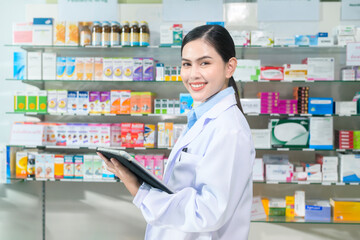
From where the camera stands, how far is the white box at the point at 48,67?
398 centimetres

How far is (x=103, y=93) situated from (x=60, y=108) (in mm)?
511

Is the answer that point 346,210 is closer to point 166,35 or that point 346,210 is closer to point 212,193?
point 166,35

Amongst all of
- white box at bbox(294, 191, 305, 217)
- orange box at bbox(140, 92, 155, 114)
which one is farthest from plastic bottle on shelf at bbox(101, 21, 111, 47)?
white box at bbox(294, 191, 305, 217)

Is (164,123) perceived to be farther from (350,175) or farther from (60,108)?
(350,175)

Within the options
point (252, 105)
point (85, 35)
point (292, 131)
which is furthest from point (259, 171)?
point (85, 35)

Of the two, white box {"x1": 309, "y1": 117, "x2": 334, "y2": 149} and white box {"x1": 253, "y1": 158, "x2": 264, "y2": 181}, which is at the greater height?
white box {"x1": 309, "y1": 117, "x2": 334, "y2": 149}

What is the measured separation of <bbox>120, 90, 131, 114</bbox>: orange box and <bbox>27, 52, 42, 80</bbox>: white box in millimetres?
960

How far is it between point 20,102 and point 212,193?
11.3 ft

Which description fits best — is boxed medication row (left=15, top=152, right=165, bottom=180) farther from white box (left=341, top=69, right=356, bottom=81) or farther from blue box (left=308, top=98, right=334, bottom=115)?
white box (left=341, top=69, right=356, bottom=81)

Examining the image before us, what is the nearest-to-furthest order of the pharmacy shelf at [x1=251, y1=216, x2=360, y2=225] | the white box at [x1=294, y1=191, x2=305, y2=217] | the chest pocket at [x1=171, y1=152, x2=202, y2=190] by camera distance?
the chest pocket at [x1=171, y1=152, x2=202, y2=190] → the pharmacy shelf at [x1=251, y1=216, x2=360, y2=225] → the white box at [x1=294, y1=191, x2=305, y2=217]

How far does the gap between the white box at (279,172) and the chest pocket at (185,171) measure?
8.92 feet

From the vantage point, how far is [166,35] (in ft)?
12.9

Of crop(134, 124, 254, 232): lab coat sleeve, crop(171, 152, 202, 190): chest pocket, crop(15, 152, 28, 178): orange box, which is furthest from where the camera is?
crop(15, 152, 28, 178): orange box

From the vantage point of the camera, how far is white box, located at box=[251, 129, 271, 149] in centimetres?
384
